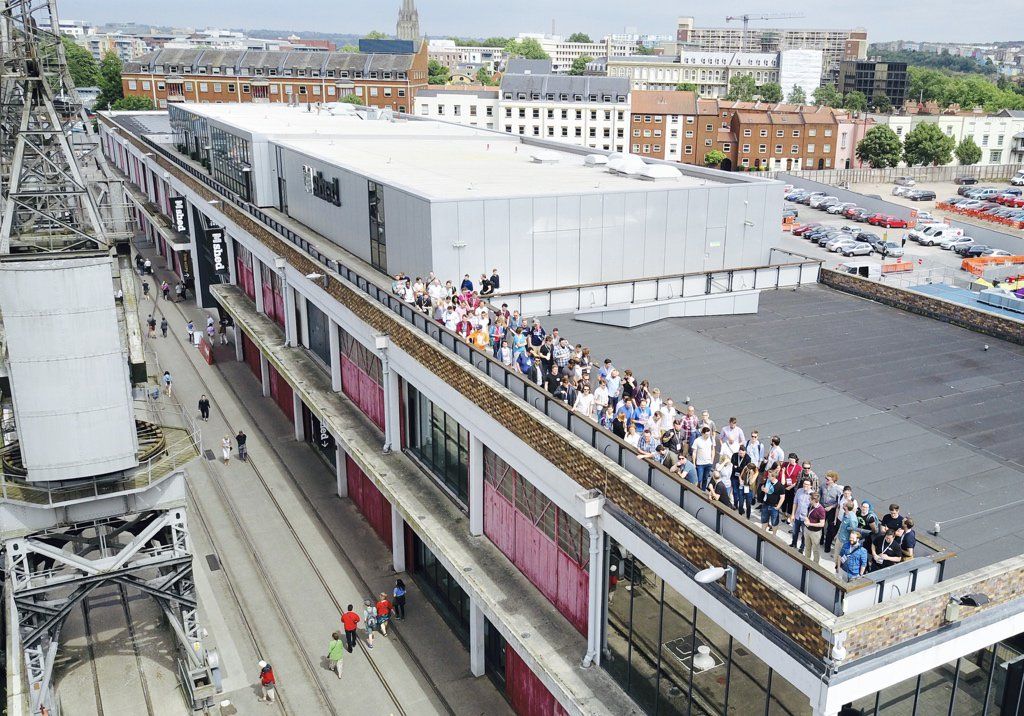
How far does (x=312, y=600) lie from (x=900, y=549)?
18997 mm

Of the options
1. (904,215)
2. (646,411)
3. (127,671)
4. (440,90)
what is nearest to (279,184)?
(127,671)

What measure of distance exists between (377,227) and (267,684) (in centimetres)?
1528

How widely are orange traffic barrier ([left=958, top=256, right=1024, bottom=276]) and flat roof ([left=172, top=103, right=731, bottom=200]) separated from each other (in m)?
33.0

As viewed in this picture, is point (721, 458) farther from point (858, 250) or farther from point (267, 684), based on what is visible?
point (858, 250)

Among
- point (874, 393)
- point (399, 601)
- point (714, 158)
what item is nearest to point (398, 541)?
point (399, 601)

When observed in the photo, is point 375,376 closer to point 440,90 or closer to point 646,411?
point 646,411

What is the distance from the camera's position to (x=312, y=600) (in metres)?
27.3

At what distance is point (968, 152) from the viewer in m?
128

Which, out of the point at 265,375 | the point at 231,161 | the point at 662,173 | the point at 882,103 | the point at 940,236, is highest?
the point at 882,103

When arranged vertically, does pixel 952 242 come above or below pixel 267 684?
above

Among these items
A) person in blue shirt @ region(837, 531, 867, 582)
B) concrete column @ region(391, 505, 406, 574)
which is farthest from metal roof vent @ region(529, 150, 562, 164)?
person in blue shirt @ region(837, 531, 867, 582)

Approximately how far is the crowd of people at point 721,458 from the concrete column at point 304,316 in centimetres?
1551

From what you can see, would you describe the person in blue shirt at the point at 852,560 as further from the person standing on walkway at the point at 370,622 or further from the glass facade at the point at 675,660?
the person standing on walkway at the point at 370,622

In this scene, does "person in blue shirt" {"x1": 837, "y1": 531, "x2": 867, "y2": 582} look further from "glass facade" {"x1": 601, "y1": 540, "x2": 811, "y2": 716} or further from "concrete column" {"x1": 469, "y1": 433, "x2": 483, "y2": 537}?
"concrete column" {"x1": 469, "y1": 433, "x2": 483, "y2": 537}
